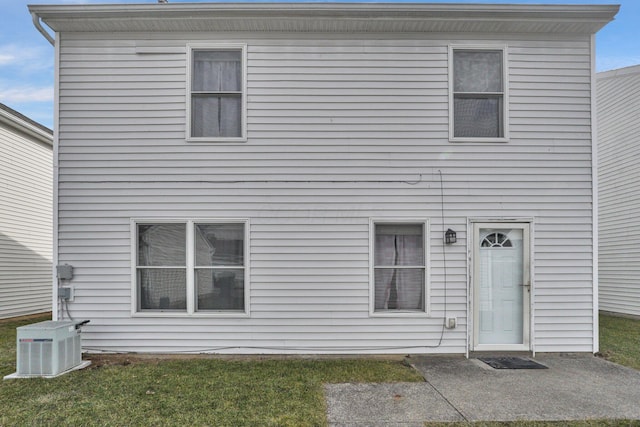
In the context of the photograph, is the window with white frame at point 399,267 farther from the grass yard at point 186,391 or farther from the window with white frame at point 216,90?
the window with white frame at point 216,90

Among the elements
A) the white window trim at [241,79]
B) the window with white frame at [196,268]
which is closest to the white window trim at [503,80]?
the white window trim at [241,79]

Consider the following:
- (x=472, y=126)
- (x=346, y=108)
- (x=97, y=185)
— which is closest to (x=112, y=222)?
(x=97, y=185)

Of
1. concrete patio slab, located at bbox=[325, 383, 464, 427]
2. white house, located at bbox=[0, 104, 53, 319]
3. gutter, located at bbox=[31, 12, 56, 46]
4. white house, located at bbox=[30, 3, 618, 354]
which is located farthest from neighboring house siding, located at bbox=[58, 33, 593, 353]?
white house, located at bbox=[0, 104, 53, 319]

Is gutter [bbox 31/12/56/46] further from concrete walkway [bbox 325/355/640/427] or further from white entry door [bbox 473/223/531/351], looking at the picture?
white entry door [bbox 473/223/531/351]

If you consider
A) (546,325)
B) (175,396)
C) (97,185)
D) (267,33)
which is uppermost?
(267,33)

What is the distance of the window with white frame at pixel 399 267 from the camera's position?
5555 millimetres

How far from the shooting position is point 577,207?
5.57 metres

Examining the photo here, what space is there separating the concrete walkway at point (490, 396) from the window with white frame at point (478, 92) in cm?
340

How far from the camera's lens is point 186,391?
4109mm

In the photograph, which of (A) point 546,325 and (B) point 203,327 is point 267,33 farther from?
(A) point 546,325

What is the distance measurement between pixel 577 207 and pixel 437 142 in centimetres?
234

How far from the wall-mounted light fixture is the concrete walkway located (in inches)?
67.4

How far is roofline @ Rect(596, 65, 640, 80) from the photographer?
28.5 feet

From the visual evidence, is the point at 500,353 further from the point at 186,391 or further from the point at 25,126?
the point at 25,126
